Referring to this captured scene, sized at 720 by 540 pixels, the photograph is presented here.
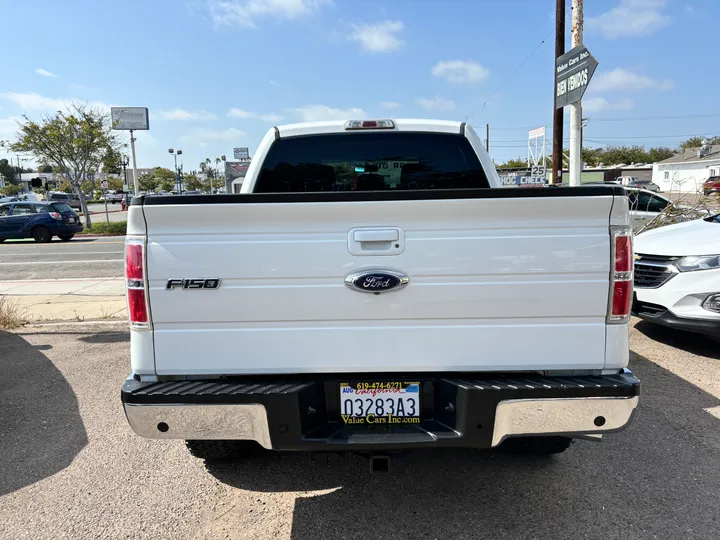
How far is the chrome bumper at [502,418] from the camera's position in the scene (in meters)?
2.28

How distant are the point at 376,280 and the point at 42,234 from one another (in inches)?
868

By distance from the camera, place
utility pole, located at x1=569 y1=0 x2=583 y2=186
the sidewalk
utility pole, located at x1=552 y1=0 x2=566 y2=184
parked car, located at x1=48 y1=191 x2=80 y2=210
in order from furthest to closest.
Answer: parked car, located at x1=48 y1=191 x2=80 y2=210, utility pole, located at x1=552 y1=0 x2=566 y2=184, utility pole, located at x1=569 y1=0 x2=583 y2=186, the sidewalk

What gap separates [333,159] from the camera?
422 cm

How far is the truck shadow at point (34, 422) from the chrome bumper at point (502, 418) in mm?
1589

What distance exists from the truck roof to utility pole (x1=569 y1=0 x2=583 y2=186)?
13.1ft

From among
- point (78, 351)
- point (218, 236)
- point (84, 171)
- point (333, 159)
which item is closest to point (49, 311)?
point (78, 351)

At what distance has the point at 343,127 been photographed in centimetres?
407

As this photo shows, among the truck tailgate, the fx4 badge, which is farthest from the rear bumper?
the fx4 badge

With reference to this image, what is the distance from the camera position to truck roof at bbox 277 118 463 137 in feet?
13.5

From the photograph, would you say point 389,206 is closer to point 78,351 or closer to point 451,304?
point 451,304

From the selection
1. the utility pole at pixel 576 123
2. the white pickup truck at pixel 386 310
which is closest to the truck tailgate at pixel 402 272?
the white pickup truck at pixel 386 310

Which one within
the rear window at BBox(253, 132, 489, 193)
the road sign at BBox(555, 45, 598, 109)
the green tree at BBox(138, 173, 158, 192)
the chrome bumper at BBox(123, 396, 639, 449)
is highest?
the green tree at BBox(138, 173, 158, 192)

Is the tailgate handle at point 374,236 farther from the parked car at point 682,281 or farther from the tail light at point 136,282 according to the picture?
the parked car at point 682,281

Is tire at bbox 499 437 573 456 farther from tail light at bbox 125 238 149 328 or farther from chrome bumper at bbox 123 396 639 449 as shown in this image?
tail light at bbox 125 238 149 328
